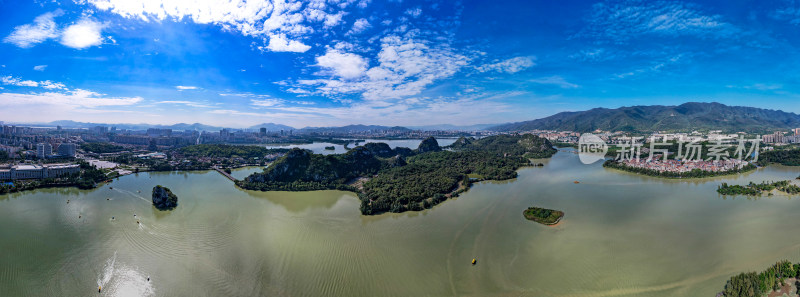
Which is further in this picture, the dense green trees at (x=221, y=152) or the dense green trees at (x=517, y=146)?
the dense green trees at (x=517, y=146)

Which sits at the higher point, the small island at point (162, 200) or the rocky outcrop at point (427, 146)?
the rocky outcrop at point (427, 146)

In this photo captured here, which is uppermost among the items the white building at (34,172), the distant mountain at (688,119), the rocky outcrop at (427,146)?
the distant mountain at (688,119)

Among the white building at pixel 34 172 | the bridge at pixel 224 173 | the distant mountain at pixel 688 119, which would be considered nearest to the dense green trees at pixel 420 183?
the bridge at pixel 224 173

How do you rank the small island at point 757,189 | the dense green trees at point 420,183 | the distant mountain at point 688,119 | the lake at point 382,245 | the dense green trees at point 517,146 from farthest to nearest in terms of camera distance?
the distant mountain at point 688,119 → the dense green trees at point 517,146 → the small island at point 757,189 → the dense green trees at point 420,183 → the lake at point 382,245

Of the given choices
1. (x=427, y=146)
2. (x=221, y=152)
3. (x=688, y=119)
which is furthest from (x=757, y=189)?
(x=688, y=119)

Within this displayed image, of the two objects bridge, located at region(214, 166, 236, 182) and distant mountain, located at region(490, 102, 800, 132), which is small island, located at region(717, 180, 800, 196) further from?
distant mountain, located at region(490, 102, 800, 132)

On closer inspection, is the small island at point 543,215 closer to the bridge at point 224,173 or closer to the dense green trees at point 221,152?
the bridge at point 224,173

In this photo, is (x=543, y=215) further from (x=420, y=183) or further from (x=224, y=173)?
(x=224, y=173)

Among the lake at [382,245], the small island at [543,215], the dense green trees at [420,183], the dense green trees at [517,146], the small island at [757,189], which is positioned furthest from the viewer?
the dense green trees at [517,146]

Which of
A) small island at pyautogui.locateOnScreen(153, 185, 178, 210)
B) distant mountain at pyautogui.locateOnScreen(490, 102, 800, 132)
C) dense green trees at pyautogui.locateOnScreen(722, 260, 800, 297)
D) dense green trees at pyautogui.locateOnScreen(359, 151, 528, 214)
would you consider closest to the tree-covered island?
dense green trees at pyautogui.locateOnScreen(359, 151, 528, 214)
